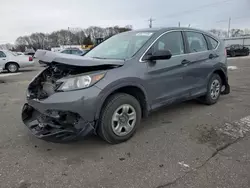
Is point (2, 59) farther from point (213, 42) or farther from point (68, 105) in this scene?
point (68, 105)

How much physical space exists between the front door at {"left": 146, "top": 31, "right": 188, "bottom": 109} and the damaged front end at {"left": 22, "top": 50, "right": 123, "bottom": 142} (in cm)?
84

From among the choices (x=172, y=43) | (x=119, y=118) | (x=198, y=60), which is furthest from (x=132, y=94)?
(x=198, y=60)

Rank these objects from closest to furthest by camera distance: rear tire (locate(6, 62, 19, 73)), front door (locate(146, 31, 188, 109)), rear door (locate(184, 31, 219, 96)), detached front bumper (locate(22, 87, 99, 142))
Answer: detached front bumper (locate(22, 87, 99, 142)) → front door (locate(146, 31, 188, 109)) → rear door (locate(184, 31, 219, 96)) → rear tire (locate(6, 62, 19, 73))

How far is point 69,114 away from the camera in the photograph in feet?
9.42

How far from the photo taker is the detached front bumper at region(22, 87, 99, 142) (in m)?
2.80

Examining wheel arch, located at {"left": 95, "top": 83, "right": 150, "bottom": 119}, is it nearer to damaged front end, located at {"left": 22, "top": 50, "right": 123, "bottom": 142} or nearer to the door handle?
damaged front end, located at {"left": 22, "top": 50, "right": 123, "bottom": 142}

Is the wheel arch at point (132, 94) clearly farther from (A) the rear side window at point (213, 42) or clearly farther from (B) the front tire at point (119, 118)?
(A) the rear side window at point (213, 42)

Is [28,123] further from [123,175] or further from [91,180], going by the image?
[123,175]

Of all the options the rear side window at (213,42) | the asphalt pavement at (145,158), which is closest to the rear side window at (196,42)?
the rear side window at (213,42)

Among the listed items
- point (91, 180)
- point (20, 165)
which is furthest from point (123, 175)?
point (20, 165)

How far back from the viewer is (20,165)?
2820 mm

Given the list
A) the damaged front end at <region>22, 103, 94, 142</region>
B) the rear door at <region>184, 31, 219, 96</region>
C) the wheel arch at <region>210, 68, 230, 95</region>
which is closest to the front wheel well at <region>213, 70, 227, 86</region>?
the wheel arch at <region>210, 68, 230, 95</region>

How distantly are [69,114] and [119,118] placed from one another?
0.75 m

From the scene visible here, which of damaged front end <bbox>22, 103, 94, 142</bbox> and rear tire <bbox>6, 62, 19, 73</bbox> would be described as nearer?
damaged front end <bbox>22, 103, 94, 142</bbox>
